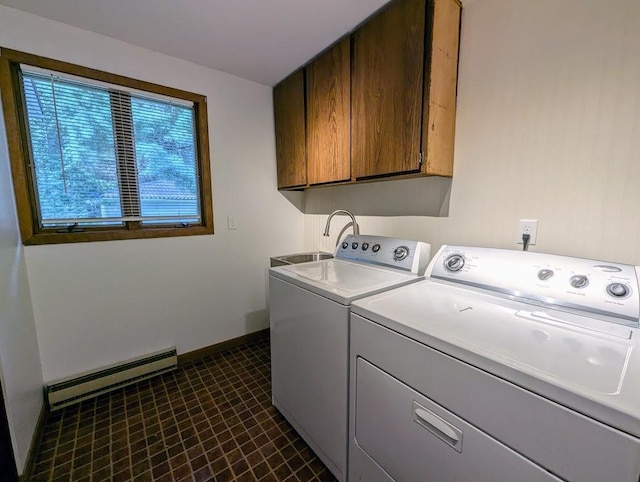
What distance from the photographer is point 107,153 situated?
5.77 feet

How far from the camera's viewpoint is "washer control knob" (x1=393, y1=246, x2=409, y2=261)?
4.86 ft

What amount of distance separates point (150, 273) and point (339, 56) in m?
1.95

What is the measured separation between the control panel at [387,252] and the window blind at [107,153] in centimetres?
128

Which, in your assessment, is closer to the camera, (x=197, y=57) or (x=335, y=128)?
(x=335, y=128)

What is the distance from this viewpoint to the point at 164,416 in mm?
1613

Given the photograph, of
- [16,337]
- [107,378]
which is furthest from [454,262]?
[107,378]

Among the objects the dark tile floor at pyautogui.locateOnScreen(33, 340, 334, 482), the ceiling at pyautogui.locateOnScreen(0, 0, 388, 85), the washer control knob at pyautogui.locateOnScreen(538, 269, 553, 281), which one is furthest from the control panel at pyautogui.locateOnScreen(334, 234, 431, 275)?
the ceiling at pyautogui.locateOnScreen(0, 0, 388, 85)

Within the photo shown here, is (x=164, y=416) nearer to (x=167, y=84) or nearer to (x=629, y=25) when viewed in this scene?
(x=167, y=84)

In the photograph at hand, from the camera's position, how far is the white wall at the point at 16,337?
1.17m

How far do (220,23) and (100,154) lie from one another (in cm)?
110

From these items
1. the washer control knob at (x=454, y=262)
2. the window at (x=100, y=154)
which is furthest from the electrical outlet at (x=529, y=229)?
the window at (x=100, y=154)

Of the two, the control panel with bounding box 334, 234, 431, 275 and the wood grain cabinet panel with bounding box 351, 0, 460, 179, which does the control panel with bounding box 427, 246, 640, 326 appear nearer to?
the control panel with bounding box 334, 234, 431, 275

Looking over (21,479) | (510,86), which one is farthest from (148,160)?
(510,86)

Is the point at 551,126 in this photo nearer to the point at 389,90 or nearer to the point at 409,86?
the point at 409,86
